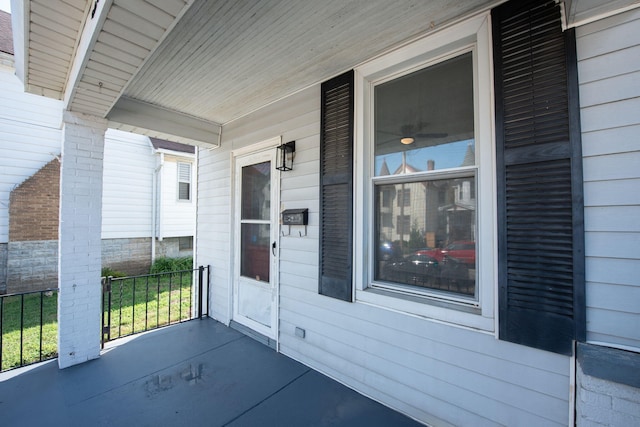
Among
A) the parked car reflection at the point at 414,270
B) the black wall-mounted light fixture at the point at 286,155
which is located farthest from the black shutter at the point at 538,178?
the black wall-mounted light fixture at the point at 286,155

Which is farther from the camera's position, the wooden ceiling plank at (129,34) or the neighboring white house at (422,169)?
the wooden ceiling plank at (129,34)

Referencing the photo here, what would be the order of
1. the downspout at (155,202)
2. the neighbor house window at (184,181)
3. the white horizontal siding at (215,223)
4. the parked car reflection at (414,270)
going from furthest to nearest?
the neighbor house window at (184,181), the downspout at (155,202), the white horizontal siding at (215,223), the parked car reflection at (414,270)

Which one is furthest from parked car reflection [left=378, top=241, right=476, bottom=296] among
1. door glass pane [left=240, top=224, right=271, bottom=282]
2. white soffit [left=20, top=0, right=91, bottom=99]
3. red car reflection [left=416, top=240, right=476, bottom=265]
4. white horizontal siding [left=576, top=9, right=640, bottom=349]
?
white soffit [left=20, top=0, right=91, bottom=99]

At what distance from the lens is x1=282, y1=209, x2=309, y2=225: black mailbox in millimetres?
2758

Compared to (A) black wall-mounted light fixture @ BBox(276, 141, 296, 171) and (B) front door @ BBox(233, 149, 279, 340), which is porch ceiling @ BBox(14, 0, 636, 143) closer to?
(A) black wall-mounted light fixture @ BBox(276, 141, 296, 171)

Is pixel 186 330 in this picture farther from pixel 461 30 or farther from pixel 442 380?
pixel 461 30

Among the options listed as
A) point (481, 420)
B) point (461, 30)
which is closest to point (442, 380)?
point (481, 420)

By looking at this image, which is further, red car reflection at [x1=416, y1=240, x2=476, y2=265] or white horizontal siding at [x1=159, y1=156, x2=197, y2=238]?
white horizontal siding at [x1=159, y1=156, x2=197, y2=238]

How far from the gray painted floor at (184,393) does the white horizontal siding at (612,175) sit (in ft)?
4.74

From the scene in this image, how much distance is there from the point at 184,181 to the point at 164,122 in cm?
518

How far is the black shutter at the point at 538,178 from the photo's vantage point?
1.45m

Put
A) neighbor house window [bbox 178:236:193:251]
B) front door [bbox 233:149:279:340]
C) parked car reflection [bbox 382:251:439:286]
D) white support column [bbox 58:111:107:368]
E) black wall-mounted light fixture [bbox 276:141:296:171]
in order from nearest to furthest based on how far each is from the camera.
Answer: parked car reflection [bbox 382:251:439:286] < white support column [bbox 58:111:107:368] < black wall-mounted light fixture [bbox 276:141:296:171] < front door [bbox 233:149:279:340] < neighbor house window [bbox 178:236:193:251]

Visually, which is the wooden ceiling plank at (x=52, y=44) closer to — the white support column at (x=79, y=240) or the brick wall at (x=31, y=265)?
the white support column at (x=79, y=240)

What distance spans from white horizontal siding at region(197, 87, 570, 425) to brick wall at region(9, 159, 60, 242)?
4813 mm
